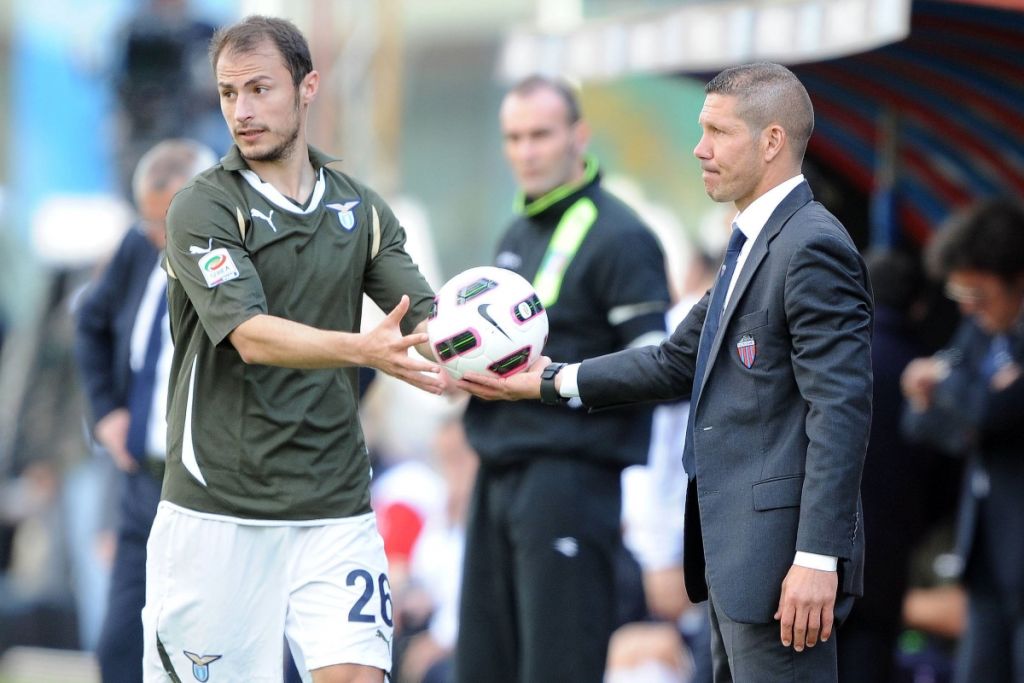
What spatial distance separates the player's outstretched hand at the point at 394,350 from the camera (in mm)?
4461

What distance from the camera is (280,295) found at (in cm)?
482

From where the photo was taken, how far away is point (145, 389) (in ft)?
22.2

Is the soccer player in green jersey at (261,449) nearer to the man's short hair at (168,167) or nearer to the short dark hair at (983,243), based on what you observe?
the man's short hair at (168,167)

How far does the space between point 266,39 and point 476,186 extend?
401 inches

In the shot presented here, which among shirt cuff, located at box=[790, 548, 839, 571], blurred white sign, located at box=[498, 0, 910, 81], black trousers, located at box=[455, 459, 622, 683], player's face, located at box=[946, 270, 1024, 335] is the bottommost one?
black trousers, located at box=[455, 459, 622, 683]

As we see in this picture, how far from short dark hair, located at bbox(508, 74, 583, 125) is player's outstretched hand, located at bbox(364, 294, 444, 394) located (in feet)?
7.19

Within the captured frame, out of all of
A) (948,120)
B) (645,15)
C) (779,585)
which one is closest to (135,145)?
(645,15)

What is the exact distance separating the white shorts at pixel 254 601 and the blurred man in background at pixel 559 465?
1.33m

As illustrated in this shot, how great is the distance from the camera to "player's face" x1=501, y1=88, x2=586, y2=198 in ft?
21.1

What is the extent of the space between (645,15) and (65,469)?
7.20 meters

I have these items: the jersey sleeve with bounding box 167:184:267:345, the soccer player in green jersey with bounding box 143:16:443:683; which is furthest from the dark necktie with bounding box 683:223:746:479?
the jersey sleeve with bounding box 167:184:267:345

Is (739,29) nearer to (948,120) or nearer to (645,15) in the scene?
(645,15)

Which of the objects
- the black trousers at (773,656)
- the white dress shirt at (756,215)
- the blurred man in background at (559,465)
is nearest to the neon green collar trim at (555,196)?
the blurred man in background at (559,465)

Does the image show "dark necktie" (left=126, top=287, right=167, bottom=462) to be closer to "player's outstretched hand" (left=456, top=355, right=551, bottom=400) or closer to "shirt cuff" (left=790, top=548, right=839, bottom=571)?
"player's outstretched hand" (left=456, top=355, right=551, bottom=400)
